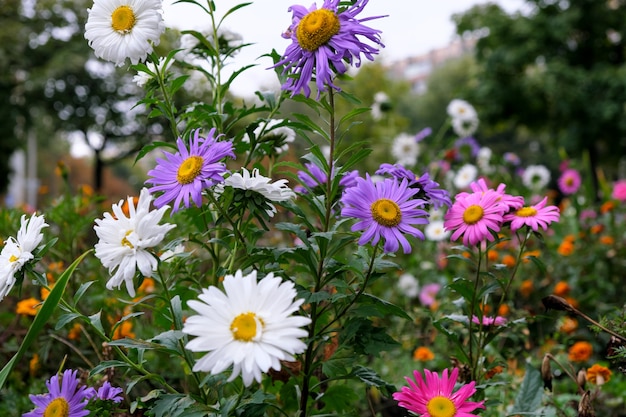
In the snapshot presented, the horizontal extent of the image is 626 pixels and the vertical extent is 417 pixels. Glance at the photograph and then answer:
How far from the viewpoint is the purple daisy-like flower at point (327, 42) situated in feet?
3.51

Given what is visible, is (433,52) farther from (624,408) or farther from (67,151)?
(624,408)

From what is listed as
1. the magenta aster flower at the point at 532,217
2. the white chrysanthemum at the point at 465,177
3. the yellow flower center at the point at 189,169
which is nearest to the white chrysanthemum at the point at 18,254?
the yellow flower center at the point at 189,169

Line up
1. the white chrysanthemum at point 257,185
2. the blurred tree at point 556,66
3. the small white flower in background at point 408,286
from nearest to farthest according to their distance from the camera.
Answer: the white chrysanthemum at point 257,185, the small white flower in background at point 408,286, the blurred tree at point 556,66

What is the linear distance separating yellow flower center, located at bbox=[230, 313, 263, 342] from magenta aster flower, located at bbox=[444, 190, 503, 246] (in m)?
0.61

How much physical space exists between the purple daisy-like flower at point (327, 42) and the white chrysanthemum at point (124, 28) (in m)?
0.25

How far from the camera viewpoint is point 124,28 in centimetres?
113

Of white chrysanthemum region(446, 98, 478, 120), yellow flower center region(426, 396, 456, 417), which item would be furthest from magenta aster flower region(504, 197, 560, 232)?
white chrysanthemum region(446, 98, 478, 120)

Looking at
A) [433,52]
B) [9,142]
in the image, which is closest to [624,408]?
[9,142]

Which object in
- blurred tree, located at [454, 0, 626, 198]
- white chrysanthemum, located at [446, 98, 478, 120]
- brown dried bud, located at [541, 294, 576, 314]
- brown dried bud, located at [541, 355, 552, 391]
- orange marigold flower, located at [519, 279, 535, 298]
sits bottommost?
brown dried bud, located at [541, 355, 552, 391]

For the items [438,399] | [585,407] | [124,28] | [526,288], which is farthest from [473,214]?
[526,288]

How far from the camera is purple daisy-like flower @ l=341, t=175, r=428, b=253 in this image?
1111mm

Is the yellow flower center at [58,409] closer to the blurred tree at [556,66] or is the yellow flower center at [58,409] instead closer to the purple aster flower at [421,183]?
the purple aster flower at [421,183]

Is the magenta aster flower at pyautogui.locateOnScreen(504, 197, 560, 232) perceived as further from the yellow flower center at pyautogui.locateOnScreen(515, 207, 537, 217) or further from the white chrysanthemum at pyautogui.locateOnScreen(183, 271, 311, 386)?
the white chrysanthemum at pyautogui.locateOnScreen(183, 271, 311, 386)

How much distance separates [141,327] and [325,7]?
5.04 feet
